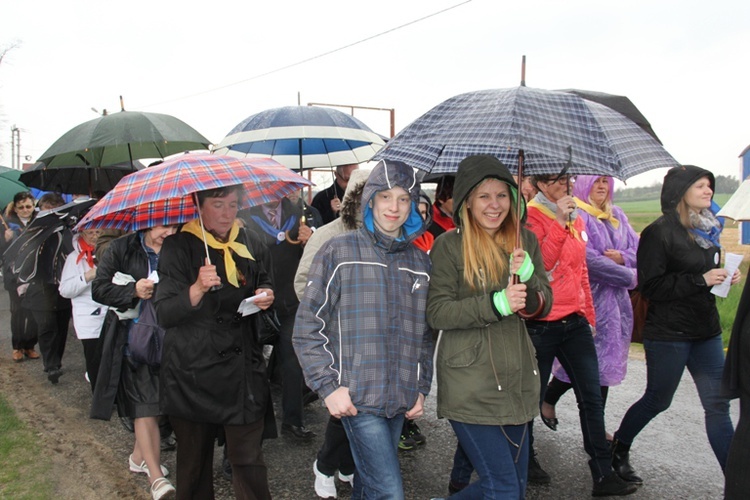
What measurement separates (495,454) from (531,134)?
1.44 m

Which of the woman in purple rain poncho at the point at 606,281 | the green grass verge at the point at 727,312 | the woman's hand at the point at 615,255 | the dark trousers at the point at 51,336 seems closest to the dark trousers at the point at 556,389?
the woman in purple rain poncho at the point at 606,281

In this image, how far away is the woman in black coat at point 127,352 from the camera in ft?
13.3

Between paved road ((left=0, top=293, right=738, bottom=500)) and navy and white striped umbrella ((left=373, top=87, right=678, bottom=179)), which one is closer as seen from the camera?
navy and white striped umbrella ((left=373, top=87, right=678, bottom=179))

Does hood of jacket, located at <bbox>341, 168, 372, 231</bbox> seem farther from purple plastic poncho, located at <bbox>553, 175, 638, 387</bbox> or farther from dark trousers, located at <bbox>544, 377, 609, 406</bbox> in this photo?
dark trousers, located at <bbox>544, 377, 609, 406</bbox>

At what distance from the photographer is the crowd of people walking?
2846mm

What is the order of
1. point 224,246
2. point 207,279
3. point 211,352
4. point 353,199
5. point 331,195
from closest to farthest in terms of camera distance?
point 207,279, point 211,352, point 224,246, point 353,199, point 331,195

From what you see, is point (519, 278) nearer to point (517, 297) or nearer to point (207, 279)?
point (517, 297)

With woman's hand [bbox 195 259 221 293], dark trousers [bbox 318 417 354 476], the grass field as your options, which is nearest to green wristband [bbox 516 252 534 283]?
woman's hand [bbox 195 259 221 293]

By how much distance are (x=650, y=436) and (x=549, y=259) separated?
2056mm

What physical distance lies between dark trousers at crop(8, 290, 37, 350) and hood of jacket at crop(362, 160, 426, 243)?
20.6 feet

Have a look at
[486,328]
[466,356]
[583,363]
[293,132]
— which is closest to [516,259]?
[486,328]

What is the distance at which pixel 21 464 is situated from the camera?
4551mm

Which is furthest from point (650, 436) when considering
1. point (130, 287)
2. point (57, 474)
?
point (57, 474)

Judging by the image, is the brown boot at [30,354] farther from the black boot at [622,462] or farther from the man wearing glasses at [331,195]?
the black boot at [622,462]
